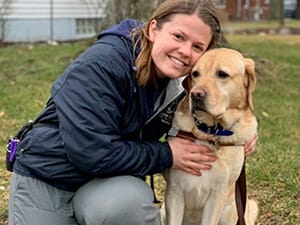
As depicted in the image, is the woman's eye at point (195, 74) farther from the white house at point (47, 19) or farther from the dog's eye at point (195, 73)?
the white house at point (47, 19)

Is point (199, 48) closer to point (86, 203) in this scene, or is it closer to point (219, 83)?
point (219, 83)

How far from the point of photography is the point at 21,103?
24.4 feet

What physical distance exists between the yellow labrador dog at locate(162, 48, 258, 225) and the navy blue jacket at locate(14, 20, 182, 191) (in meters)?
0.16

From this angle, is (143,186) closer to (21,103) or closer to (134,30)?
(134,30)

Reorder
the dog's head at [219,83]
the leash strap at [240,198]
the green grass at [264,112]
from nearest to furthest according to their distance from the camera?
the dog's head at [219,83] < the leash strap at [240,198] < the green grass at [264,112]

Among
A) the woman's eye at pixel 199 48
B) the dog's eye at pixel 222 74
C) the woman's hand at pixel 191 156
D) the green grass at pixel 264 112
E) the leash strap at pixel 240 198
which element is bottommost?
the green grass at pixel 264 112

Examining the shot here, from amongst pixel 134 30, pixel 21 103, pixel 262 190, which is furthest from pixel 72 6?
A: pixel 134 30

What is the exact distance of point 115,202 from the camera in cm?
305

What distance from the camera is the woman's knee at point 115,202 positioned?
305cm

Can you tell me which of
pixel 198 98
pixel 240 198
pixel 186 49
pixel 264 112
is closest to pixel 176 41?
pixel 186 49

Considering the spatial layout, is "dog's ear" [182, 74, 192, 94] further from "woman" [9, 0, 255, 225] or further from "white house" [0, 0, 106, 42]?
"white house" [0, 0, 106, 42]

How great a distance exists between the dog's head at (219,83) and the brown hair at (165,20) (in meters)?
0.15

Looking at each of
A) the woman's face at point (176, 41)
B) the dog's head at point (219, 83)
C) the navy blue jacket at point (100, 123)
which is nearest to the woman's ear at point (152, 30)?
the woman's face at point (176, 41)

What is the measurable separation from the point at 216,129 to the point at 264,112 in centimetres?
425
